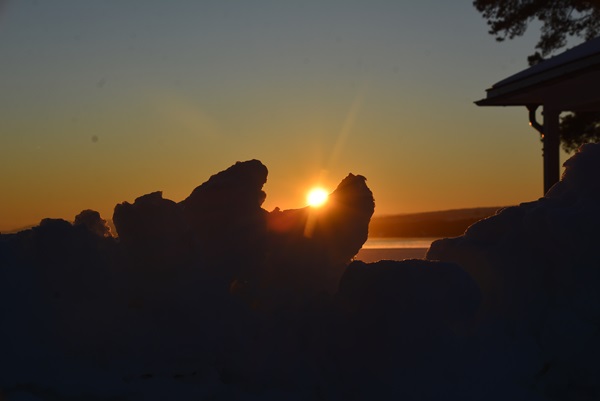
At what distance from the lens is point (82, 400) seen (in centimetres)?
230

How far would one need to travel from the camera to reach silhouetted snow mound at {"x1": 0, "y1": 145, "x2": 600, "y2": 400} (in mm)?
2426

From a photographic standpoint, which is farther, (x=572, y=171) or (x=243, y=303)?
(x=572, y=171)

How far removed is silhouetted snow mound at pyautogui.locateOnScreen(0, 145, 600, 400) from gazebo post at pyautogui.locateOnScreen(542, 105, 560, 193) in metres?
7.77

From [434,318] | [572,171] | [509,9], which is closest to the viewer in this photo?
[434,318]

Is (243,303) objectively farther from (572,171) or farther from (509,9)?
(509,9)

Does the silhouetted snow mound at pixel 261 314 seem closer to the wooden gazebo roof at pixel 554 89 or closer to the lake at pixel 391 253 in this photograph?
the lake at pixel 391 253

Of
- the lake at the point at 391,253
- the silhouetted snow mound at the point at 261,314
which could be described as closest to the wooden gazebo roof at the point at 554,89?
the lake at the point at 391,253

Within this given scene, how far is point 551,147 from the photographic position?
1029 cm

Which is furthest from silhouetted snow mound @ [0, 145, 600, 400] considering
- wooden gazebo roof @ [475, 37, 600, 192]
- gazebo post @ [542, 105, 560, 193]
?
gazebo post @ [542, 105, 560, 193]

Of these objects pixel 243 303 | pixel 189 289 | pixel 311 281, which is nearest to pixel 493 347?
pixel 311 281

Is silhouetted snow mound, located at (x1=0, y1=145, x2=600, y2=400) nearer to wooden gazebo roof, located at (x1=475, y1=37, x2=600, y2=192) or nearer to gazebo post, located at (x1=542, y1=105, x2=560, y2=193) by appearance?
wooden gazebo roof, located at (x1=475, y1=37, x2=600, y2=192)

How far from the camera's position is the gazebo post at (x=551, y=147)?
10289mm

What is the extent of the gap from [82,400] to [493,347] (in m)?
1.41

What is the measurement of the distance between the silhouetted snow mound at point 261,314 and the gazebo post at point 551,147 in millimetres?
7769
